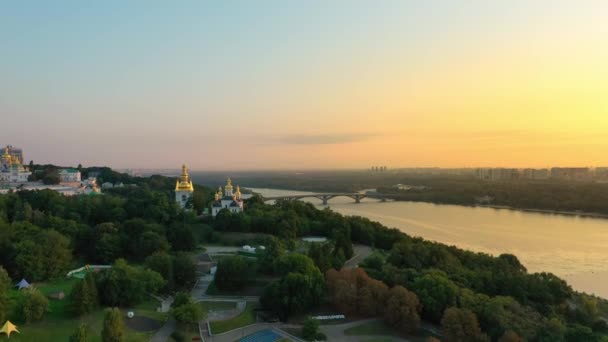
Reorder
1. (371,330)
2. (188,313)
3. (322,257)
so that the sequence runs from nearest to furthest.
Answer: (188,313), (371,330), (322,257)

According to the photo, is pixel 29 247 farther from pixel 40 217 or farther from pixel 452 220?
pixel 452 220

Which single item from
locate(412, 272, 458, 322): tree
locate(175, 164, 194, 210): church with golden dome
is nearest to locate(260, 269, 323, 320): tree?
locate(412, 272, 458, 322): tree

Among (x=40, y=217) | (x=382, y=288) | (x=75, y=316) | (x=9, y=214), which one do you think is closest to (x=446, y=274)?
(x=382, y=288)

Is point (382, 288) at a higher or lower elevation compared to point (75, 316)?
higher

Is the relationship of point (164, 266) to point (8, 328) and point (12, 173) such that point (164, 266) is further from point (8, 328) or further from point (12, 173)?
point (12, 173)

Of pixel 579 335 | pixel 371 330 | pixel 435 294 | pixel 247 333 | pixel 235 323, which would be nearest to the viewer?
pixel 579 335

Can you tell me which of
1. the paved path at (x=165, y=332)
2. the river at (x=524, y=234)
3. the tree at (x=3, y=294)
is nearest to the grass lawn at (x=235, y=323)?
the paved path at (x=165, y=332)

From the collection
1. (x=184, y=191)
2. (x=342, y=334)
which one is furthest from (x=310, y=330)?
(x=184, y=191)
